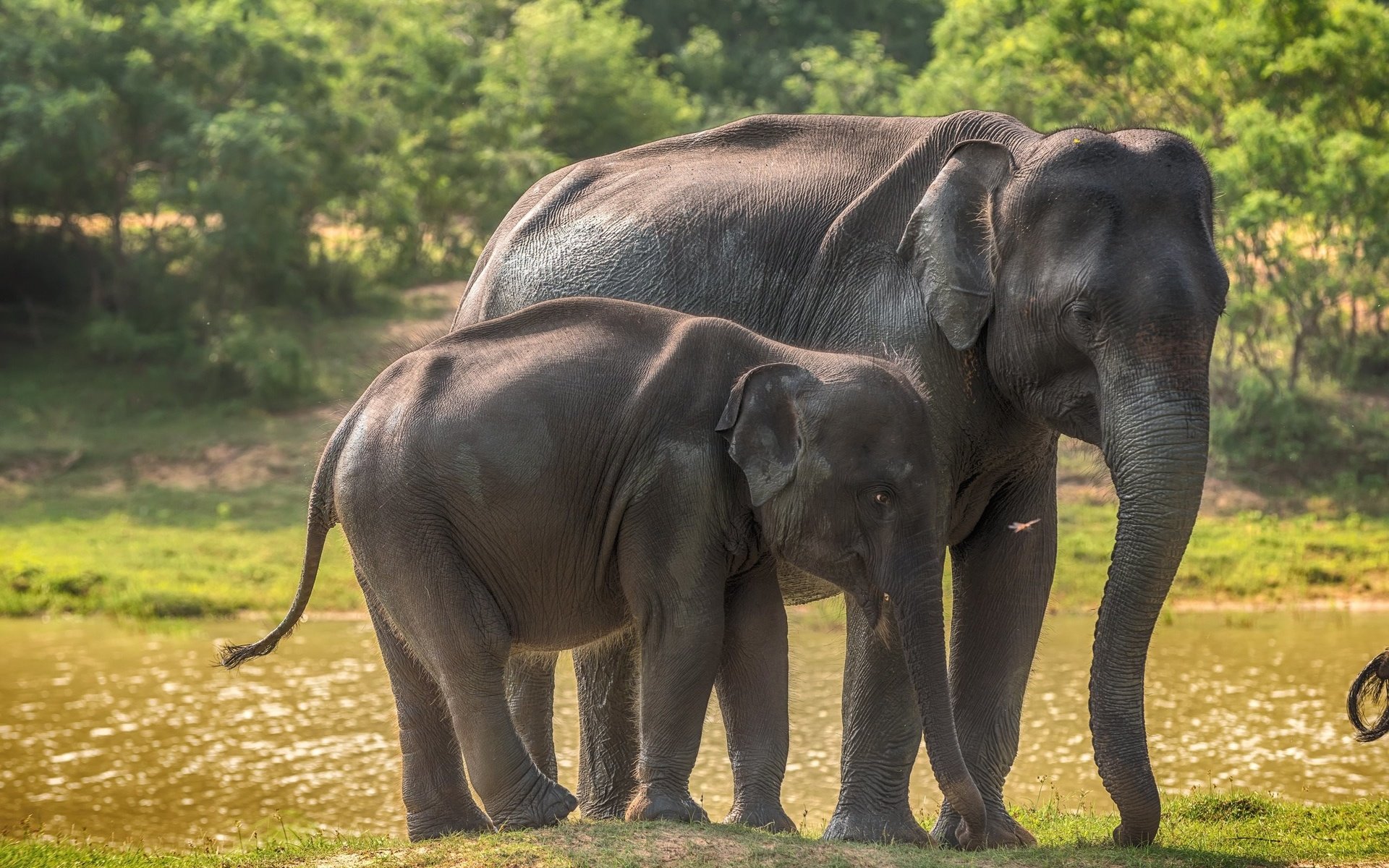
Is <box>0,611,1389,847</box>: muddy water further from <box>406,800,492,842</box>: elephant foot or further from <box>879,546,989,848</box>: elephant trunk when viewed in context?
<box>879,546,989,848</box>: elephant trunk

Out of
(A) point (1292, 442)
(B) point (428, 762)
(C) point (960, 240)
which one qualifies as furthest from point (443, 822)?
(A) point (1292, 442)

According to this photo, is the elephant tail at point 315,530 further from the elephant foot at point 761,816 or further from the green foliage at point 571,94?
the green foliage at point 571,94

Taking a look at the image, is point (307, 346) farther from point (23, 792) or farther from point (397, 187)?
point (23, 792)

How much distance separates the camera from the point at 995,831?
20.4 ft

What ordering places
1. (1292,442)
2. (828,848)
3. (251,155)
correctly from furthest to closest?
(251,155)
(1292,442)
(828,848)

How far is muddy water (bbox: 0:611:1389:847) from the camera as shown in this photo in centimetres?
874

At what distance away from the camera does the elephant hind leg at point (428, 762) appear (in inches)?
228

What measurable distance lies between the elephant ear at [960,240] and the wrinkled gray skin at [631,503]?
0.35 metres

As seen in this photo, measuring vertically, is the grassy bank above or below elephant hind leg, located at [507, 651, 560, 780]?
below

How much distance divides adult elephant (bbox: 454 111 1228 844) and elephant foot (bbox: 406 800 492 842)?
0.75 metres

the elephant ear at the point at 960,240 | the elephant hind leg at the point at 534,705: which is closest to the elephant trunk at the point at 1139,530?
the elephant ear at the point at 960,240

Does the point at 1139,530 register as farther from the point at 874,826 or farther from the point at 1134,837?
the point at 874,826

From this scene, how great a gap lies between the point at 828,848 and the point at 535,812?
89cm

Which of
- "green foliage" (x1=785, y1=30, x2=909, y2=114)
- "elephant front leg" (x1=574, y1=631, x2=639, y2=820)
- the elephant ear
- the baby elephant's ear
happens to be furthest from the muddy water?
"green foliage" (x1=785, y1=30, x2=909, y2=114)
